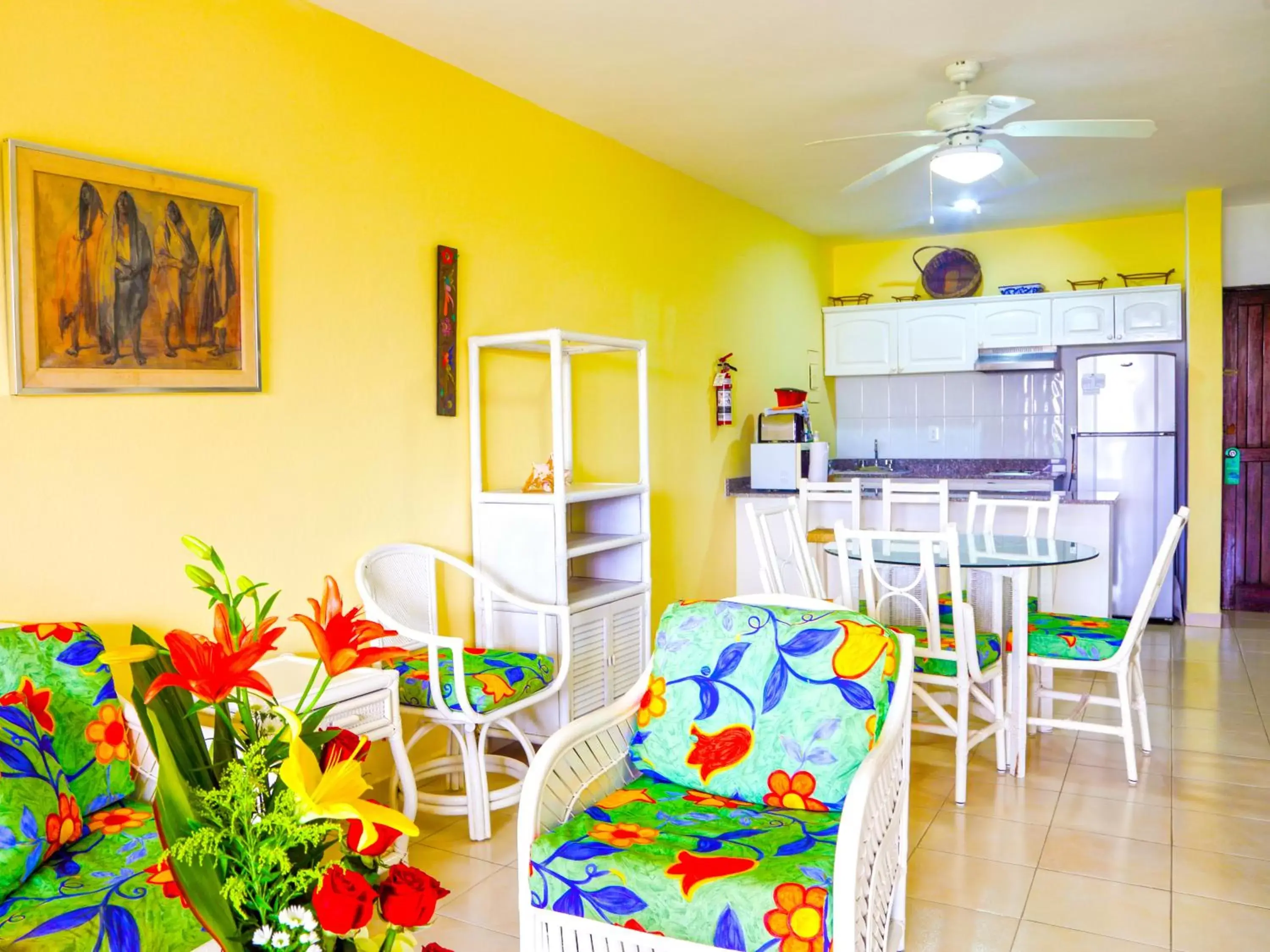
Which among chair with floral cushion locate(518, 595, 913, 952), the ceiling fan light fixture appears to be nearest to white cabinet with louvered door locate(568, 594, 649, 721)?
chair with floral cushion locate(518, 595, 913, 952)

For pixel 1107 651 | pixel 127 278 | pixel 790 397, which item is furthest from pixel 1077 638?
pixel 127 278

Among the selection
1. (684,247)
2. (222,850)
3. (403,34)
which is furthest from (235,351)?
(684,247)

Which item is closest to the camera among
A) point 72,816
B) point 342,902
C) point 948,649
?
point 342,902

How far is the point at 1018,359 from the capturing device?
6.26 meters

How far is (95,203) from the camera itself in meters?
2.39

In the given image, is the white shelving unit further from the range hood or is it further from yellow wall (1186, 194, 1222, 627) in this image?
yellow wall (1186, 194, 1222, 627)

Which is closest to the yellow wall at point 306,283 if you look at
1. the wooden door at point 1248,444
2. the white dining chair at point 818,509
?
the white dining chair at point 818,509

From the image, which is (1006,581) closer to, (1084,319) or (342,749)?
(1084,319)

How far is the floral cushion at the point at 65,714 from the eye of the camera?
187cm

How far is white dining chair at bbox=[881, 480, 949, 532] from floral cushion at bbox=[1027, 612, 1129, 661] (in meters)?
0.52

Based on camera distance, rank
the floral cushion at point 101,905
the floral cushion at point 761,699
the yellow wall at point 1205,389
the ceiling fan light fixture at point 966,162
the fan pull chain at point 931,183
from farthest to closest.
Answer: the yellow wall at point 1205,389 → the fan pull chain at point 931,183 → the ceiling fan light fixture at point 966,162 → the floral cushion at point 761,699 → the floral cushion at point 101,905

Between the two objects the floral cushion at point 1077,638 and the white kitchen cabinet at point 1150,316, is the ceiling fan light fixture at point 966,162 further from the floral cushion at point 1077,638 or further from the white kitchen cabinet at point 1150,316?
the white kitchen cabinet at point 1150,316

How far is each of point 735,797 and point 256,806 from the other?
4.32 feet

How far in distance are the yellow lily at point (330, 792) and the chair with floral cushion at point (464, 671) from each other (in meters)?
1.77
